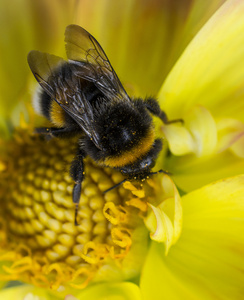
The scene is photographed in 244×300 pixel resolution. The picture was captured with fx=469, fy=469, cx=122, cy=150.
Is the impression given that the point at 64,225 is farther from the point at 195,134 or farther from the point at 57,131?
the point at 195,134

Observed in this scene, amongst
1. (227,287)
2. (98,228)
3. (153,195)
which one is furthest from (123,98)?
(227,287)

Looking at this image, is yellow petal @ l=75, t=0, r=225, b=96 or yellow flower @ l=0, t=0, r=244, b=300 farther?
yellow petal @ l=75, t=0, r=225, b=96

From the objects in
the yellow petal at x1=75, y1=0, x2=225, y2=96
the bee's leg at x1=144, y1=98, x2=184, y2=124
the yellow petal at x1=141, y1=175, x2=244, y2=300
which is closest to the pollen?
the yellow petal at x1=141, y1=175, x2=244, y2=300

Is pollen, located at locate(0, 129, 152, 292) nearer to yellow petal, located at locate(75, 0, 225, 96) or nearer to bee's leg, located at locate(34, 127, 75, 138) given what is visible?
bee's leg, located at locate(34, 127, 75, 138)

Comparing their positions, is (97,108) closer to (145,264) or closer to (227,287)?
(145,264)

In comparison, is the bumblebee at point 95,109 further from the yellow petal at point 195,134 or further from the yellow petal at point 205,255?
the yellow petal at point 205,255

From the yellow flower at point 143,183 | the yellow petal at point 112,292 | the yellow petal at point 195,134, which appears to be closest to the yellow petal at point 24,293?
the yellow flower at point 143,183

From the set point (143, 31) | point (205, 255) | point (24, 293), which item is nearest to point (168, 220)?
point (205, 255)
